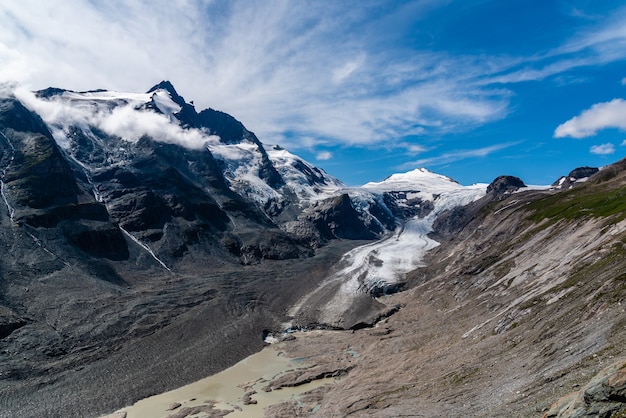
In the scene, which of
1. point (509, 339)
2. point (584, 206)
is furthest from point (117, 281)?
point (584, 206)

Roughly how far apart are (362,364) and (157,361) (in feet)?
112

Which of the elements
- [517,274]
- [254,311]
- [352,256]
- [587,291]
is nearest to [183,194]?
[352,256]

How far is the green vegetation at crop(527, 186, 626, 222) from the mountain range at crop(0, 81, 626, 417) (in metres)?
0.83

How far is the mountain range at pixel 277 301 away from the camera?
4225 cm

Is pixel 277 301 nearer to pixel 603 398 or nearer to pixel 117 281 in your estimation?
pixel 117 281

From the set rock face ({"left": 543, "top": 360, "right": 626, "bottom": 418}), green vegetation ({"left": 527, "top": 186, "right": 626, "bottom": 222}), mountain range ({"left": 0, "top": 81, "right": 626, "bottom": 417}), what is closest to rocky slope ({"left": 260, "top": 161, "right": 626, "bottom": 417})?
rock face ({"left": 543, "top": 360, "right": 626, "bottom": 418})

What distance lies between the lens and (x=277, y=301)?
116438mm

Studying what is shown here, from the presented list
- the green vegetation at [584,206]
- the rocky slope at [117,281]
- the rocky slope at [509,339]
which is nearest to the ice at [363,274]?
the rocky slope at [117,281]

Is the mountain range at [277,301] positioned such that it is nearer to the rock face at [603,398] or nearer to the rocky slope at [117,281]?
the rock face at [603,398]

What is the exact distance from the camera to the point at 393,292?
124 meters

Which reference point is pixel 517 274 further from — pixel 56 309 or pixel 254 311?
pixel 56 309

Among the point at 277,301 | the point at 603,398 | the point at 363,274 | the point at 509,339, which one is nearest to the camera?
the point at 603,398

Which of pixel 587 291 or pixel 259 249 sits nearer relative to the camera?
pixel 587 291

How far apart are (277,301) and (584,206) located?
73297 millimetres
